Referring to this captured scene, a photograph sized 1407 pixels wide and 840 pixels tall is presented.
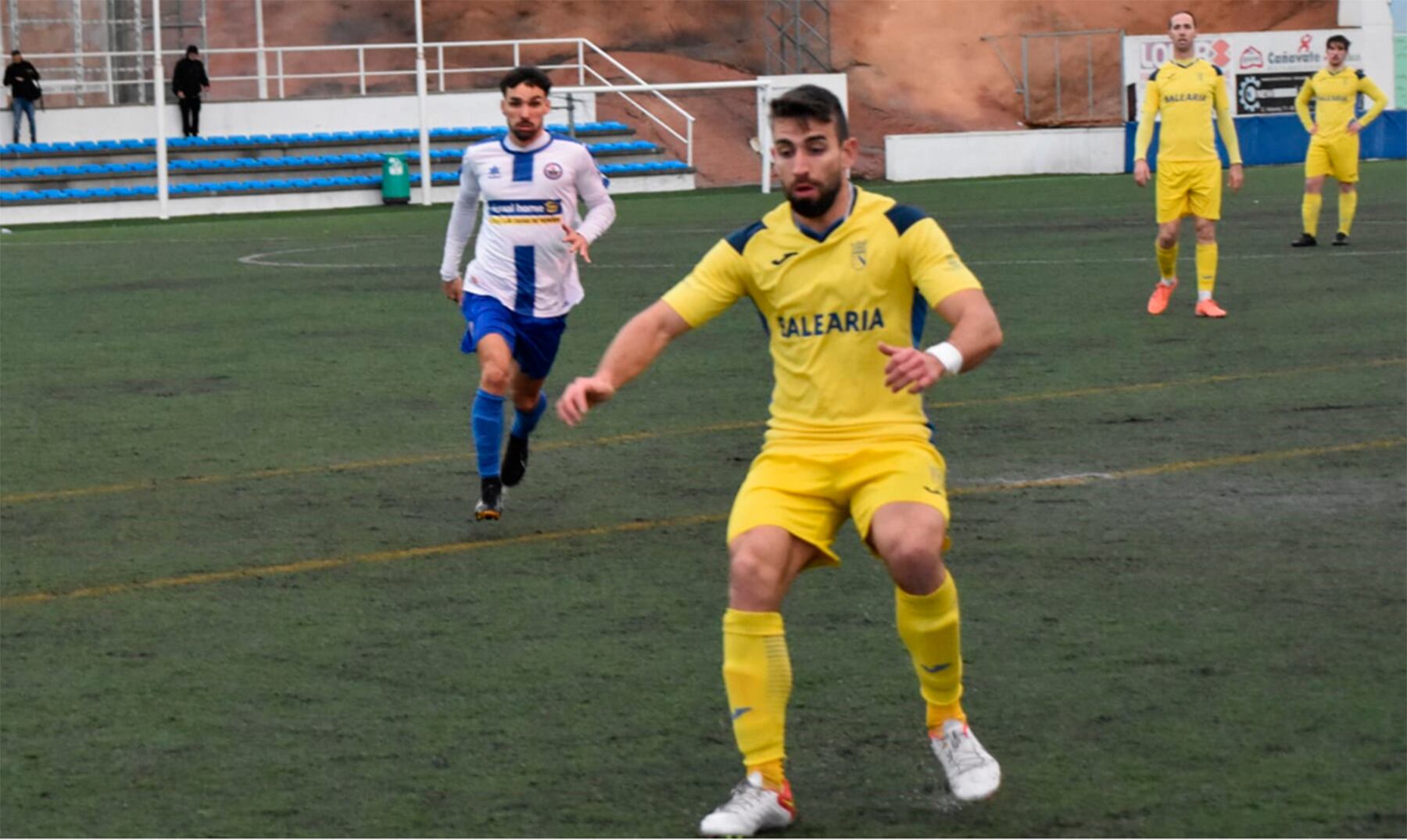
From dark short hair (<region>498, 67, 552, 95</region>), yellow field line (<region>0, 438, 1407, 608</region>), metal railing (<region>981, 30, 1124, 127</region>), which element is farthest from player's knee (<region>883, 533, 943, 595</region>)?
metal railing (<region>981, 30, 1124, 127</region>)

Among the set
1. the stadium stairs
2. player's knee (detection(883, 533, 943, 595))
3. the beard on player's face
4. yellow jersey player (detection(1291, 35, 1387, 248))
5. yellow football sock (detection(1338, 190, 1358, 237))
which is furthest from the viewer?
the stadium stairs

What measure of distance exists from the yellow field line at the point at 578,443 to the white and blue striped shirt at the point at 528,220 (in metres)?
1.27

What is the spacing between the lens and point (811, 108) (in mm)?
5312

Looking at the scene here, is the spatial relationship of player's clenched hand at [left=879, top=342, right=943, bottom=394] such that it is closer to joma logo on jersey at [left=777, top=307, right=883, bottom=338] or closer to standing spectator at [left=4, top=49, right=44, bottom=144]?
joma logo on jersey at [left=777, top=307, right=883, bottom=338]

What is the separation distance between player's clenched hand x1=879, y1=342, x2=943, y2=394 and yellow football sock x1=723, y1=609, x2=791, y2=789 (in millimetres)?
676

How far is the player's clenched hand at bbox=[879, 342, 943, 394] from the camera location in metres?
4.93

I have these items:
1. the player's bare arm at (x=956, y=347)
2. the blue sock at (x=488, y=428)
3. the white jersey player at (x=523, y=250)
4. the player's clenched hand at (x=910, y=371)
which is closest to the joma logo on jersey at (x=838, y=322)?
the player's bare arm at (x=956, y=347)

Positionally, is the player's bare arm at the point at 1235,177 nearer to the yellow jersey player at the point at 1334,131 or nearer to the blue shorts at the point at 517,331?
the yellow jersey player at the point at 1334,131

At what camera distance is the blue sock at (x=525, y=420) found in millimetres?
9922

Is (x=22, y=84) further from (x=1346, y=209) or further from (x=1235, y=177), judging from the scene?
(x=1235, y=177)

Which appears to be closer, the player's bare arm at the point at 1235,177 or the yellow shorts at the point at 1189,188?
the yellow shorts at the point at 1189,188

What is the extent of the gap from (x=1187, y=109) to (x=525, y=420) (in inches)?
328

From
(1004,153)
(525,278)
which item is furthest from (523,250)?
(1004,153)

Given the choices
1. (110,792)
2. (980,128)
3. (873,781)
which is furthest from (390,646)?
(980,128)
